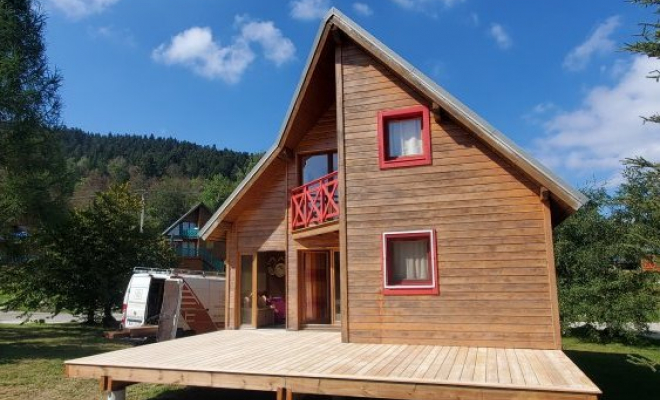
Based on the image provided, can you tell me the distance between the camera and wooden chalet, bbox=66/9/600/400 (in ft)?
26.2

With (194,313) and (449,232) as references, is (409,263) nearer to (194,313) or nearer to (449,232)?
(449,232)

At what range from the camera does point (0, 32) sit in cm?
1571

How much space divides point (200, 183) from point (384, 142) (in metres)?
82.8

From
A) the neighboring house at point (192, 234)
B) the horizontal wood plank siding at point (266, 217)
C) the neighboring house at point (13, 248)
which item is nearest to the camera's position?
the horizontal wood plank siding at point (266, 217)

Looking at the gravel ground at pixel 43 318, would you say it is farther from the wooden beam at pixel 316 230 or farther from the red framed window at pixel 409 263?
the red framed window at pixel 409 263

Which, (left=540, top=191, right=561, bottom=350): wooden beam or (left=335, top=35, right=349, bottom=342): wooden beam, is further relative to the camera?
(left=335, top=35, right=349, bottom=342): wooden beam

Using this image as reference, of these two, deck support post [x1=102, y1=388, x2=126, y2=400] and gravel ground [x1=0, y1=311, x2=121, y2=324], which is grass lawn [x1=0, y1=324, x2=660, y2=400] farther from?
gravel ground [x1=0, y1=311, x2=121, y2=324]

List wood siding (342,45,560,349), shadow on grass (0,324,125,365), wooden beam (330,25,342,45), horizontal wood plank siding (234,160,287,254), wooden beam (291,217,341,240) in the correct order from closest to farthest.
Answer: wood siding (342,45,560,349), wooden beam (330,25,342,45), wooden beam (291,217,341,240), horizontal wood plank siding (234,160,287,254), shadow on grass (0,324,125,365)

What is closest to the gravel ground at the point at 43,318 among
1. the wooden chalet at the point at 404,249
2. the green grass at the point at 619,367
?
the wooden chalet at the point at 404,249

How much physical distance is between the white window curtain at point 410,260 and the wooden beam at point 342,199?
104cm

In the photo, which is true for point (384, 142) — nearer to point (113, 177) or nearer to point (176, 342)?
point (176, 342)

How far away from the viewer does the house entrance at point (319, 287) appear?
42.5 feet

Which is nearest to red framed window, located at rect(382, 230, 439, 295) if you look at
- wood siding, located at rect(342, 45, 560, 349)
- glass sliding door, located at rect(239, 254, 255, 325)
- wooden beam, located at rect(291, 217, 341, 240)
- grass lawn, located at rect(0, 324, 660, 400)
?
wood siding, located at rect(342, 45, 560, 349)

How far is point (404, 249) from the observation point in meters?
10.4
